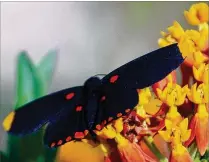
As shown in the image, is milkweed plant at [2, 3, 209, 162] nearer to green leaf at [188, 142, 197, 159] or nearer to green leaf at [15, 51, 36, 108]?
green leaf at [188, 142, 197, 159]

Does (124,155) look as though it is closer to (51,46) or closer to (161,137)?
(161,137)

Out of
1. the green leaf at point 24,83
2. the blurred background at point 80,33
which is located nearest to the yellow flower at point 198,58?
the green leaf at point 24,83

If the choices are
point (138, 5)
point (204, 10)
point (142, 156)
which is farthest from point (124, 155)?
point (138, 5)

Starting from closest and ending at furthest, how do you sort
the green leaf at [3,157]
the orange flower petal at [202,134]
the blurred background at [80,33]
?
1. the orange flower petal at [202,134]
2. the green leaf at [3,157]
3. the blurred background at [80,33]

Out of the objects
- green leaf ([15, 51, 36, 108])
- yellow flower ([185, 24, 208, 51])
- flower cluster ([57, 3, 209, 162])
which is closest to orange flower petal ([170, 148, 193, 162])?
flower cluster ([57, 3, 209, 162])

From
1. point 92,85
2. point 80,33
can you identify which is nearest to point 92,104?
point 92,85

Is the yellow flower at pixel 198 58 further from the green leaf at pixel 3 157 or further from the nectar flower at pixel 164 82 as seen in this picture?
the green leaf at pixel 3 157

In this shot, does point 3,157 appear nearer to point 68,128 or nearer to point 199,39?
point 68,128
